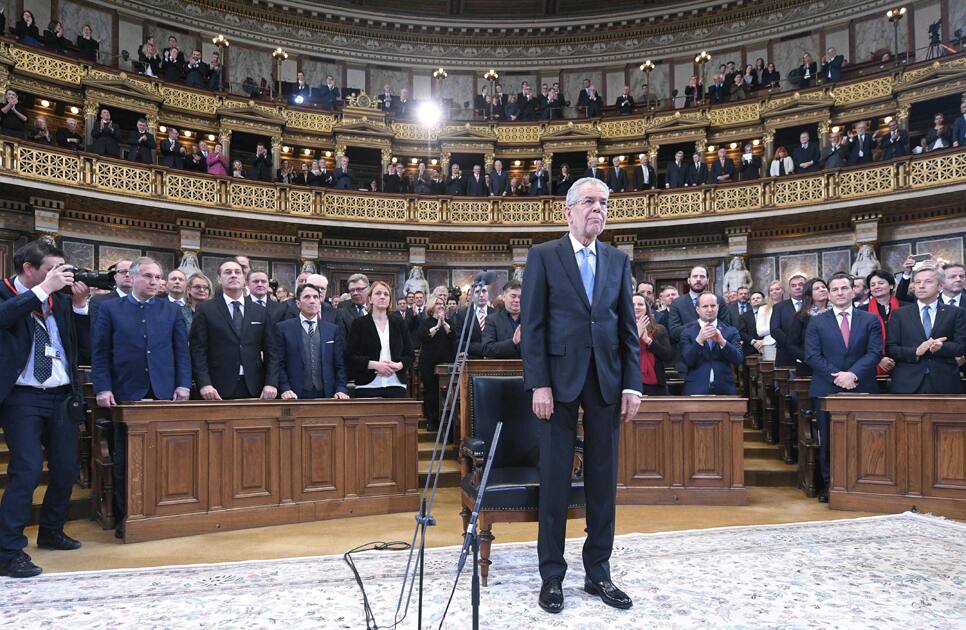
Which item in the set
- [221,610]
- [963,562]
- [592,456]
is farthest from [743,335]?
[221,610]

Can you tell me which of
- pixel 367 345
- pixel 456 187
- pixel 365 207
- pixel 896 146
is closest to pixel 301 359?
pixel 367 345

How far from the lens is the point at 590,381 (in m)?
2.64

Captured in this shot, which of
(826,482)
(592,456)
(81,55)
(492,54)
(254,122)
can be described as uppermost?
(492,54)

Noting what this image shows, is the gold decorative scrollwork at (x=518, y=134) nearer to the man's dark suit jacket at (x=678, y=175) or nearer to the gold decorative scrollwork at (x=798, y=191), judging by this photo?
the man's dark suit jacket at (x=678, y=175)

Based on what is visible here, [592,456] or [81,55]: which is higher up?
[81,55]

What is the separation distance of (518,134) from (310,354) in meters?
14.0

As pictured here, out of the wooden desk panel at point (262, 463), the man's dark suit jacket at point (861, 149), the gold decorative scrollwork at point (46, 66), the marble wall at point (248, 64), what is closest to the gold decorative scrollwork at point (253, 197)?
the gold decorative scrollwork at point (46, 66)

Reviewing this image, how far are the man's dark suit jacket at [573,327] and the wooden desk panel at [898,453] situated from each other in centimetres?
270

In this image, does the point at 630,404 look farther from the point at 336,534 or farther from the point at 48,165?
the point at 48,165

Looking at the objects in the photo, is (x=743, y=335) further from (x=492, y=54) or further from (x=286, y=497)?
(x=492, y=54)

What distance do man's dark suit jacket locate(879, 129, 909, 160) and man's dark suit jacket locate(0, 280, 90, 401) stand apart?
46.6 ft

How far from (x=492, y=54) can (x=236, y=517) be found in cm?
1753

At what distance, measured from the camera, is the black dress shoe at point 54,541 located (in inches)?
140

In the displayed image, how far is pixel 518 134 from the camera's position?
1753cm
